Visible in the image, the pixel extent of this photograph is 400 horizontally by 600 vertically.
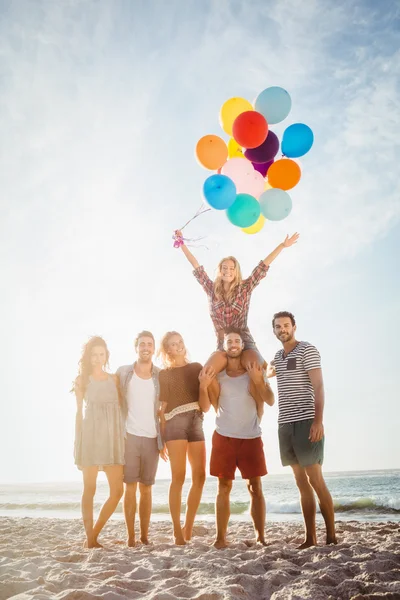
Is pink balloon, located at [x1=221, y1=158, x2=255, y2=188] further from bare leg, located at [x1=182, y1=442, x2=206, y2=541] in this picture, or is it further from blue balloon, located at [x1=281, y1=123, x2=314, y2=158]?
bare leg, located at [x1=182, y1=442, x2=206, y2=541]

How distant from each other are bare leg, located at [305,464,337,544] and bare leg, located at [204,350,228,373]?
1150 mm

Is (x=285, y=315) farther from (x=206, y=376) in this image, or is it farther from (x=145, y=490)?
(x=145, y=490)

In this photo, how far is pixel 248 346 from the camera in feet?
13.7

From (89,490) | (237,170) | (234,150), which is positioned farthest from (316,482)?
(234,150)

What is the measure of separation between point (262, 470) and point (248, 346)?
1107 mm

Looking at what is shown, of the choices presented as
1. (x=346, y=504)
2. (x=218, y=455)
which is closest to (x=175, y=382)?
(x=218, y=455)

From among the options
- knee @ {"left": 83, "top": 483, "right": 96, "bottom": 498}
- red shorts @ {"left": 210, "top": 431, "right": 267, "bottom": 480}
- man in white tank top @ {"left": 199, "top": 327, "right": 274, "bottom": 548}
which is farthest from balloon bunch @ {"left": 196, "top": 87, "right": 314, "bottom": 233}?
knee @ {"left": 83, "top": 483, "right": 96, "bottom": 498}

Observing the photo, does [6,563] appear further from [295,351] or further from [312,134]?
[312,134]

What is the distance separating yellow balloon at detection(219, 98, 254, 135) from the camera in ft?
15.9

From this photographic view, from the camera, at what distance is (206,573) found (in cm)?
284

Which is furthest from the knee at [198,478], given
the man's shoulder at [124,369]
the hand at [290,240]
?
the hand at [290,240]

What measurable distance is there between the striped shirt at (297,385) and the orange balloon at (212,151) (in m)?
2.12

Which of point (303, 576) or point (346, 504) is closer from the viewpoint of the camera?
point (303, 576)

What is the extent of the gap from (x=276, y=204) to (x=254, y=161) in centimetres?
59
